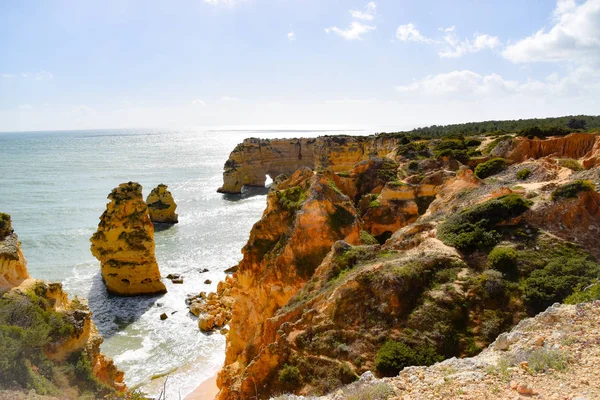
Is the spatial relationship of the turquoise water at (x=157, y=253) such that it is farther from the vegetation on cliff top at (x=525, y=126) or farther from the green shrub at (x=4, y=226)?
the vegetation on cliff top at (x=525, y=126)

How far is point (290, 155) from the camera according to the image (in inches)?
3127

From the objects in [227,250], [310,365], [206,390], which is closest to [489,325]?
[310,365]

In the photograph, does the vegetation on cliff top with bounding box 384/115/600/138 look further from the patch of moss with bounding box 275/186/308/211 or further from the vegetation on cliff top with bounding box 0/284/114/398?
the vegetation on cliff top with bounding box 0/284/114/398

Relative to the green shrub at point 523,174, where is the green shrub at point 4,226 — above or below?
below

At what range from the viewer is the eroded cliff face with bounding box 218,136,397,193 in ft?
197

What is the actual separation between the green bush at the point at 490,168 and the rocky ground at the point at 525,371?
21563 mm

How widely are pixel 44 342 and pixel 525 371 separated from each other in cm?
1142

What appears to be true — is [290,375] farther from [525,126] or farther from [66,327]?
[525,126]

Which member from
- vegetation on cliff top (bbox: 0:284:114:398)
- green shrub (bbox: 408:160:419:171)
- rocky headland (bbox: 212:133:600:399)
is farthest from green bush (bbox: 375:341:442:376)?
green shrub (bbox: 408:160:419:171)

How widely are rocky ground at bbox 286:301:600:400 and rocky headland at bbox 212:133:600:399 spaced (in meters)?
1.12

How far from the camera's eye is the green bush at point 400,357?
825 cm

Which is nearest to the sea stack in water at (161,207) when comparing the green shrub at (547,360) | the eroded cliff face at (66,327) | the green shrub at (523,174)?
the eroded cliff face at (66,327)

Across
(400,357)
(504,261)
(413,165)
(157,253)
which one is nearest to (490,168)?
(413,165)

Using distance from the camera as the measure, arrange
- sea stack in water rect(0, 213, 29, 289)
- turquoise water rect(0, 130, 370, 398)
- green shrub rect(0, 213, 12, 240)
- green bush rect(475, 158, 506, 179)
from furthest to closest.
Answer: green bush rect(475, 158, 506, 179)
turquoise water rect(0, 130, 370, 398)
green shrub rect(0, 213, 12, 240)
sea stack in water rect(0, 213, 29, 289)
